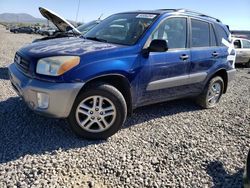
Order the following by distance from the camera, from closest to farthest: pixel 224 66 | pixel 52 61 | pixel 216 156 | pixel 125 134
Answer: pixel 52 61 → pixel 216 156 → pixel 125 134 → pixel 224 66

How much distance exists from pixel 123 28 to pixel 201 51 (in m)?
1.52

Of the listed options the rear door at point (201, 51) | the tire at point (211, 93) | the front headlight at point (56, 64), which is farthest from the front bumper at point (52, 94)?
the tire at point (211, 93)

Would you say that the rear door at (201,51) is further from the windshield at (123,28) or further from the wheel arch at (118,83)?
the wheel arch at (118,83)

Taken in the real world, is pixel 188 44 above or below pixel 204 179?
above

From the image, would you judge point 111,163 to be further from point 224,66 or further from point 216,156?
point 224,66

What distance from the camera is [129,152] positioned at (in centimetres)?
362

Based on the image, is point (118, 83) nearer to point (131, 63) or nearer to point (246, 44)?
point (131, 63)

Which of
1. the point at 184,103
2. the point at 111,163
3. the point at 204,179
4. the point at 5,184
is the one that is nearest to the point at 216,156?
the point at 204,179

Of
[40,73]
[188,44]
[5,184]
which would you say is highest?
[188,44]

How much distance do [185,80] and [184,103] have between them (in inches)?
47.2

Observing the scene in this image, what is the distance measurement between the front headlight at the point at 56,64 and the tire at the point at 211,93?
9.80 feet


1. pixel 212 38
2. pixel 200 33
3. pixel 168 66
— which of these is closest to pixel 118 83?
pixel 168 66

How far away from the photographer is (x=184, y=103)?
592 centimetres

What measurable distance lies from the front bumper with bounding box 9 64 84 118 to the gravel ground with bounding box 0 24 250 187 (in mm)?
444
